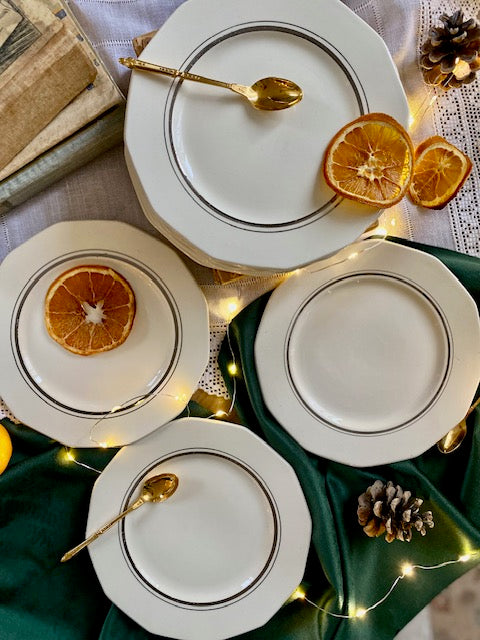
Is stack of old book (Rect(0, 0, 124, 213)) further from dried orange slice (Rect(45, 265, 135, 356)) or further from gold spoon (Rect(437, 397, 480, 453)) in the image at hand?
gold spoon (Rect(437, 397, 480, 453))

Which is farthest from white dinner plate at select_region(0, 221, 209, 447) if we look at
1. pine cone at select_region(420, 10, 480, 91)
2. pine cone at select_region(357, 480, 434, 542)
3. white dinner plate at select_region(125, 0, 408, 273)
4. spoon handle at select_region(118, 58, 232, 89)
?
pine cone at select_region(420, 10, 480, 91)

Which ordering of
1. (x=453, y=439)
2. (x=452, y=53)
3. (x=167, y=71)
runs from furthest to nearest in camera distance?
(x=453, y=439), (x=452, y=53), (x=167, y=71)

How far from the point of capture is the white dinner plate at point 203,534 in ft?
3.33

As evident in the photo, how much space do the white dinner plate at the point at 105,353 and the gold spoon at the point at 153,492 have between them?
8 cm

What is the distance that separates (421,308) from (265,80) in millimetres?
433

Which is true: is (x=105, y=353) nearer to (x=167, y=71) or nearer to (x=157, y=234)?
(x=157, y=234)

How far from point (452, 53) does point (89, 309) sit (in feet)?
2.19

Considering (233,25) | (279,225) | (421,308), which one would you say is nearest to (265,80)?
(233,25)

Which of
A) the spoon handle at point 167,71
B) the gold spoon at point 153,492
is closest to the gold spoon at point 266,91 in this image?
the spoon handle at point 167,71

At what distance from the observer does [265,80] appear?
840 mm

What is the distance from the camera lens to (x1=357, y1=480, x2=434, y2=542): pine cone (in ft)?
3.35

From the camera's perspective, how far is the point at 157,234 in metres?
1.01

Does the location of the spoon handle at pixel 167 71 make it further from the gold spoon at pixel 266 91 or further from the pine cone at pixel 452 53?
the pine cone at pixel 452 53

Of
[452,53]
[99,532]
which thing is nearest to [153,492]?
[99,532]
